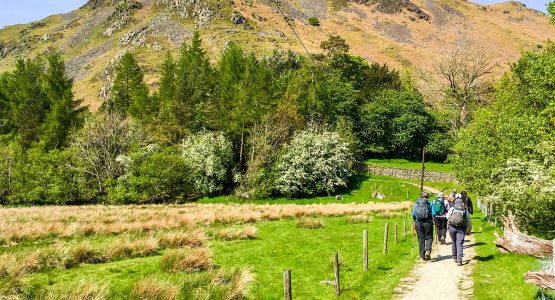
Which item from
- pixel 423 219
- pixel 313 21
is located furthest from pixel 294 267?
pixel 313 21

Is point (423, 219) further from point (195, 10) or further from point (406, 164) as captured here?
point (195, 10)

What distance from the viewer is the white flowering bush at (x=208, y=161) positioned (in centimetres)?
5703

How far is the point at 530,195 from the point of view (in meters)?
19.9

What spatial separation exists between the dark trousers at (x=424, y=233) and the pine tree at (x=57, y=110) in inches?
2252

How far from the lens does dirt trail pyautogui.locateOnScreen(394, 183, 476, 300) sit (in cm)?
1170

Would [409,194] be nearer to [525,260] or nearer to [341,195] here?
[341,195]

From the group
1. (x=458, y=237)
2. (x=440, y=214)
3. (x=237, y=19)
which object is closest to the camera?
(x=458, y=237)

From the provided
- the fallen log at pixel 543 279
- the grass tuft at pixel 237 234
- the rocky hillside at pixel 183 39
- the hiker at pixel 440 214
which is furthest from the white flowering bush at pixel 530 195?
the rocky hillside at pixel 183 39

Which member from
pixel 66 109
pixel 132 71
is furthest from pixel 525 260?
pixel 132 71

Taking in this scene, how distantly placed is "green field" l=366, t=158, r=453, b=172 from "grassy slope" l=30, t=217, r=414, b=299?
48.8m

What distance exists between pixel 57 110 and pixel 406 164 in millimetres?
57026

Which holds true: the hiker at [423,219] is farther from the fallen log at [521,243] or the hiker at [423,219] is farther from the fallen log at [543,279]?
the fallen log at [543,279]

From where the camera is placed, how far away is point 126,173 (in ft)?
177

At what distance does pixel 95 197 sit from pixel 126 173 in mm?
5191
